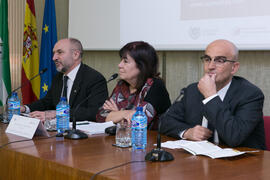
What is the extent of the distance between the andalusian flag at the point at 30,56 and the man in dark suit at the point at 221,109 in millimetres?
2653

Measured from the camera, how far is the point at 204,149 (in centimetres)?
180

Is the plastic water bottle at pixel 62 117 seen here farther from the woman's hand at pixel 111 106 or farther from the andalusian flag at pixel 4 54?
the andalusian flag at pixel 4 54

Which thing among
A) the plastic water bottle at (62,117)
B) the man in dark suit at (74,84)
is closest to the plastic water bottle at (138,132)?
the plastic water bottle at (62,117)

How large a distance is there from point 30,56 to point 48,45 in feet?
0.84

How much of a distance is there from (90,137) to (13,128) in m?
0.50

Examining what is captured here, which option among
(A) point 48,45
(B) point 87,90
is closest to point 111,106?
(B) point 87,90

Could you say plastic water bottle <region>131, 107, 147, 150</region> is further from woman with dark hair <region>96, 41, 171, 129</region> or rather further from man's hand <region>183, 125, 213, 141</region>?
woman with dark hair <region>96, 41, 171, 129</region>

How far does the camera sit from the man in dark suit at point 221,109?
6.68 ft

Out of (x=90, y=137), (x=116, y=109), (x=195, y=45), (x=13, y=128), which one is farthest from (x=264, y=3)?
(x=13, y=128)

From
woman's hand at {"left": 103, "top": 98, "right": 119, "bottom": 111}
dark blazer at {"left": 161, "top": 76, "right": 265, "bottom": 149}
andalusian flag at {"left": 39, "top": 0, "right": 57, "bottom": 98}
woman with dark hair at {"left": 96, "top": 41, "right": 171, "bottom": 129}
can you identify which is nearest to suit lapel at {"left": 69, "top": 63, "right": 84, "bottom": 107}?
woman with dark hair at {"left": 96, "top": 41, "right": 171, "bottom": 129}

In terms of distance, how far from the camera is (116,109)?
2729 mm

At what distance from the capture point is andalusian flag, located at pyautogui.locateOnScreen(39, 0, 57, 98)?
4.62 metres

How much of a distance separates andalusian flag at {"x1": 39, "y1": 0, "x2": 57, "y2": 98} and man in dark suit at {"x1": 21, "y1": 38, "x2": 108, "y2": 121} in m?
0.95

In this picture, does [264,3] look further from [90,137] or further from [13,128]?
[13,128]
